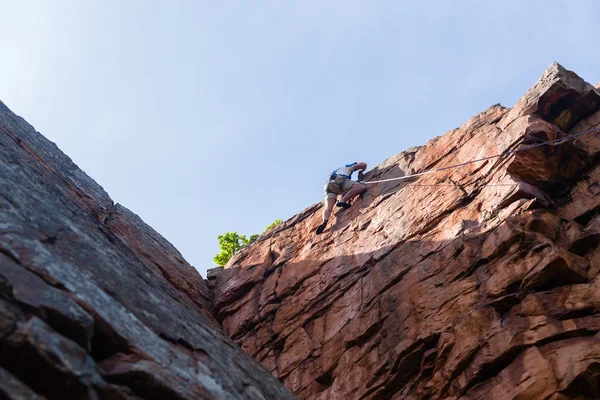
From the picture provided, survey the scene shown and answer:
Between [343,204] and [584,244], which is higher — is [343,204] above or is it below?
above

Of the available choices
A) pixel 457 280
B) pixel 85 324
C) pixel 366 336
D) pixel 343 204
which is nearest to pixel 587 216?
pixel 457 280

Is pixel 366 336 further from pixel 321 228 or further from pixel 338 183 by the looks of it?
pixel 338 183

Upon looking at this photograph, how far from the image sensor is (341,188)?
1970 centimetres

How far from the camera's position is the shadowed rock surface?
654 cm

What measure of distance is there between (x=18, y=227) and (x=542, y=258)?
9.43 metres

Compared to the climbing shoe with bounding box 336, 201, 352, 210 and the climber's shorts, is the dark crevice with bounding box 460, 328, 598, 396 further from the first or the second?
the climber's shorts

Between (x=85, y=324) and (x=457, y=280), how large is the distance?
8.82 metres

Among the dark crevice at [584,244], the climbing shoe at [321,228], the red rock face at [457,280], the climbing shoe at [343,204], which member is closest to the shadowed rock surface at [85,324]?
the red rock face at [457,280]

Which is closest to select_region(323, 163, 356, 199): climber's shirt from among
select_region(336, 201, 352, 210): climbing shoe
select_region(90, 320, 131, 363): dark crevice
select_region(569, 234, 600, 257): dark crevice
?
select_region(336, 201, 352, 210): climbing shoe

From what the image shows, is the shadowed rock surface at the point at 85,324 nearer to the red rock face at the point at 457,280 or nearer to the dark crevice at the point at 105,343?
the dark crevice at the point at 105,343

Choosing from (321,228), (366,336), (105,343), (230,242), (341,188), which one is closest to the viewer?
(105,343)

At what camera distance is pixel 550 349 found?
38.7 feet

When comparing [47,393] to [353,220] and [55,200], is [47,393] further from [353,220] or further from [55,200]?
[353,220]

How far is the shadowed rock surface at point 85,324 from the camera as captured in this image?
654cm
